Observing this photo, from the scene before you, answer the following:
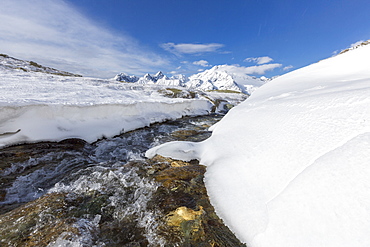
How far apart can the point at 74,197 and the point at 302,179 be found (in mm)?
3873

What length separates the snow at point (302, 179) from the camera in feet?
5.02

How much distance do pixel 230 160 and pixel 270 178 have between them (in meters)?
0.97

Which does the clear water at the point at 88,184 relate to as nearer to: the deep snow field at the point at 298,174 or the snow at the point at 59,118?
the snow at the point at 59,118

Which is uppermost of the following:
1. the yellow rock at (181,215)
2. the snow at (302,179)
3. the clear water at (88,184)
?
the snow at (302,179)

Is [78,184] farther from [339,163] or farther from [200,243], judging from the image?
[339,163]

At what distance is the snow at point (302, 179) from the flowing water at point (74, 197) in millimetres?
1313

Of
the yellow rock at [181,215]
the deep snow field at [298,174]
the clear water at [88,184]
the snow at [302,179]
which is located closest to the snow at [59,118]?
the clear water at [88,184]

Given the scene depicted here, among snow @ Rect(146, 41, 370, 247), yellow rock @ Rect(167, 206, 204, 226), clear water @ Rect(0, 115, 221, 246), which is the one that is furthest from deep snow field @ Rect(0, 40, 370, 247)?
clear water @ Rect(0, 115, 221, 246)

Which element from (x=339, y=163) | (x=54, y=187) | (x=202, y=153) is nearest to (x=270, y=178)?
(x=339, y=163)

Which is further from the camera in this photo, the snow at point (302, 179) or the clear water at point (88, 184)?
the clear water at point (88, 184)

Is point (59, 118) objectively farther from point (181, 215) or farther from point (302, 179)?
point (302, 179)

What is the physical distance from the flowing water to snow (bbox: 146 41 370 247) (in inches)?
51.7

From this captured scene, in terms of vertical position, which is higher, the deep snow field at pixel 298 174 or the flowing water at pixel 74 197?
the deep snow field at pixel 298 174

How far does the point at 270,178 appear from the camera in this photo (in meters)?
2.37
